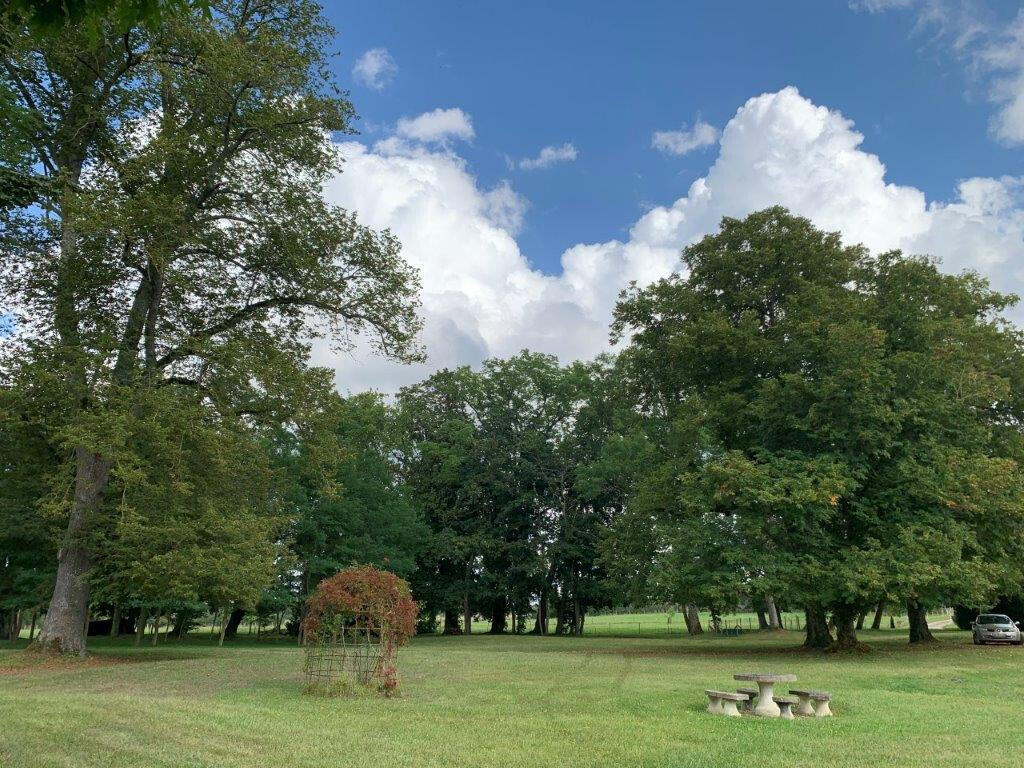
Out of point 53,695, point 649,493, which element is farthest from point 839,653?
point 53,695

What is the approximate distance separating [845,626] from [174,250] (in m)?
24.4

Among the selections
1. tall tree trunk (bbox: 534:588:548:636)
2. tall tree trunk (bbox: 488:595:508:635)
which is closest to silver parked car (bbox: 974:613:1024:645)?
tall tree trunk (bbox: 534:588:548:636)

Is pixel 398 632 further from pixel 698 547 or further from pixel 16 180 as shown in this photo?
pixel 698 547

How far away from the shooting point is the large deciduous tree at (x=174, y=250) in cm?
1834

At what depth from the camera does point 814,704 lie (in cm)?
1116

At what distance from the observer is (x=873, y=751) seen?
8.23m

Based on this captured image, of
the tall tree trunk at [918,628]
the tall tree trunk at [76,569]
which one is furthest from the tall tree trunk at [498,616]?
the tall tree trunk at [76,569]

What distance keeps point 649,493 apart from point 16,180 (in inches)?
876

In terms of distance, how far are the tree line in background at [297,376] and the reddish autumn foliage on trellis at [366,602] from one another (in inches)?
234

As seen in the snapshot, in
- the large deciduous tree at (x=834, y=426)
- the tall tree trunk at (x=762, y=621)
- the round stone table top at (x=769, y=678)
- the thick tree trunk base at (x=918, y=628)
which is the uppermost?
the large deciduous tree at (x=834, y=426)

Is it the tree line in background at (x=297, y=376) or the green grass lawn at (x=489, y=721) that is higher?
the tree line in background at (x=297, y=376)

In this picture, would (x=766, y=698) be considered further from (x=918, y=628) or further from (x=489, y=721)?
(x=918, y=628)

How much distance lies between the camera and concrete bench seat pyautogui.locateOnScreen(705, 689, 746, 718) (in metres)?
10.8

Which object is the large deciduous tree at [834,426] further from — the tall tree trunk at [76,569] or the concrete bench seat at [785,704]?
the tall tree trunk at [76,569]
